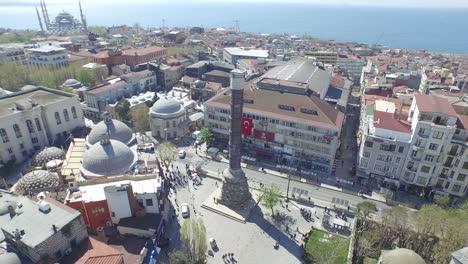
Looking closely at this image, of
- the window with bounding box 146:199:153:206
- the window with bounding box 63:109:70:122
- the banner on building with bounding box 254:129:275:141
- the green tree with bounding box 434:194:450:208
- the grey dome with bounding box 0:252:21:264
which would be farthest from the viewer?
the window with bounding box 63:109:70:122

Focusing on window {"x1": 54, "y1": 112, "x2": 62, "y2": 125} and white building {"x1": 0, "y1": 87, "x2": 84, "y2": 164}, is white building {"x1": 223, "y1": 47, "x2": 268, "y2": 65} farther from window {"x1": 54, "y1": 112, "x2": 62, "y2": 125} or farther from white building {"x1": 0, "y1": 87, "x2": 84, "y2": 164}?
window {"x1": 54, "y1": 112, "x2": 62, "y2": 125}

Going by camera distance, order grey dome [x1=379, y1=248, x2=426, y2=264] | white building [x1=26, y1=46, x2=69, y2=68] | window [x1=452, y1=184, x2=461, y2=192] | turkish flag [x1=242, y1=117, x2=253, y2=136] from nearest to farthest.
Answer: grey dome [x1=379, y1=248, x2=426, y2=264], window [x1=452, y1=184, x2=461, y2=192], turkish flag [x1=242, y1=117, x2=253, y2=136], white building [x1=26, y1=46, x2=69, y2=68]

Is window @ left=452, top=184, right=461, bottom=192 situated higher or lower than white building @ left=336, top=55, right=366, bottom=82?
lower

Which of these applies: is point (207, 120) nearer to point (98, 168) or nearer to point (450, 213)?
point (98, 168)

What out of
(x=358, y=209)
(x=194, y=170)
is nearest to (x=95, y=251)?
(x=194, y=170)

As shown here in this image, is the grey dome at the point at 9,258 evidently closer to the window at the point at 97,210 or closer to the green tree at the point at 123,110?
the window at the point at 97,210

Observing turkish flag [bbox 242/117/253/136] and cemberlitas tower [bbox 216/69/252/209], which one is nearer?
cemberlitas tower [bbox 216/69/252/209]

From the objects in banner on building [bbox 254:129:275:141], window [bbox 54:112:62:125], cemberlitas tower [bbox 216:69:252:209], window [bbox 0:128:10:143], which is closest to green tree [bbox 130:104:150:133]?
window [bbox 54:112:62:125]
